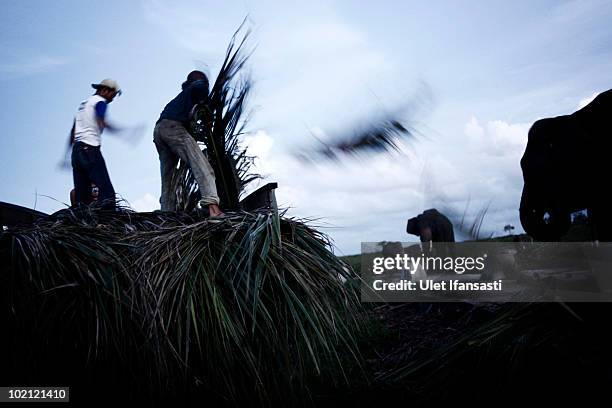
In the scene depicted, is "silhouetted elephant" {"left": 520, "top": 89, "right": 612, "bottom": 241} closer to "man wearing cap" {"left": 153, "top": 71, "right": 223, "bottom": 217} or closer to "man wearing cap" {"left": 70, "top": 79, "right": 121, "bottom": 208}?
"man wearing cap" {"left": 153, "top": 71, "right": 223, "bottom": 217}

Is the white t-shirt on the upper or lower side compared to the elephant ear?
upper

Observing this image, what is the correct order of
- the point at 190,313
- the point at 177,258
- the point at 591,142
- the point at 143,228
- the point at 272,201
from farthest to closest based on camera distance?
the point at 591,142
the point at 272,201
the point at 143,228
the point at 177,258
the point at 190,313

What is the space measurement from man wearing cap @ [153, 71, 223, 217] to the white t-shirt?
0.57 m

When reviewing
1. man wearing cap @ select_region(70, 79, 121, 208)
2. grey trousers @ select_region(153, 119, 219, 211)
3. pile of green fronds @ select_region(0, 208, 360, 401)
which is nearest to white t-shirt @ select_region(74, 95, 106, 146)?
man wearing cap @ select_region(70, 79, 121, 208)

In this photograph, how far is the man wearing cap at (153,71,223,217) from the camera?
365 centimetres

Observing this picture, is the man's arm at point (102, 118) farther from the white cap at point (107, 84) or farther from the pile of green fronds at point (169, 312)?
the pile of green fronds at point (169, 312)

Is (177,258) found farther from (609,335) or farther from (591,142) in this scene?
(591,142)

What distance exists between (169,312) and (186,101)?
Result: 6.65ft

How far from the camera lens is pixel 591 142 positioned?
12.2 feet

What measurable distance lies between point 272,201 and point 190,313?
0.99m

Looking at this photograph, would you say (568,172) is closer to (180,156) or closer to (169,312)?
(180,156)

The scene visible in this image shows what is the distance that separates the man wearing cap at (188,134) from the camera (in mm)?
3652

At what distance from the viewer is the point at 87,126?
4234mm

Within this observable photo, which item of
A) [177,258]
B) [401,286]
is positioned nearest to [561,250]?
[401,286]
